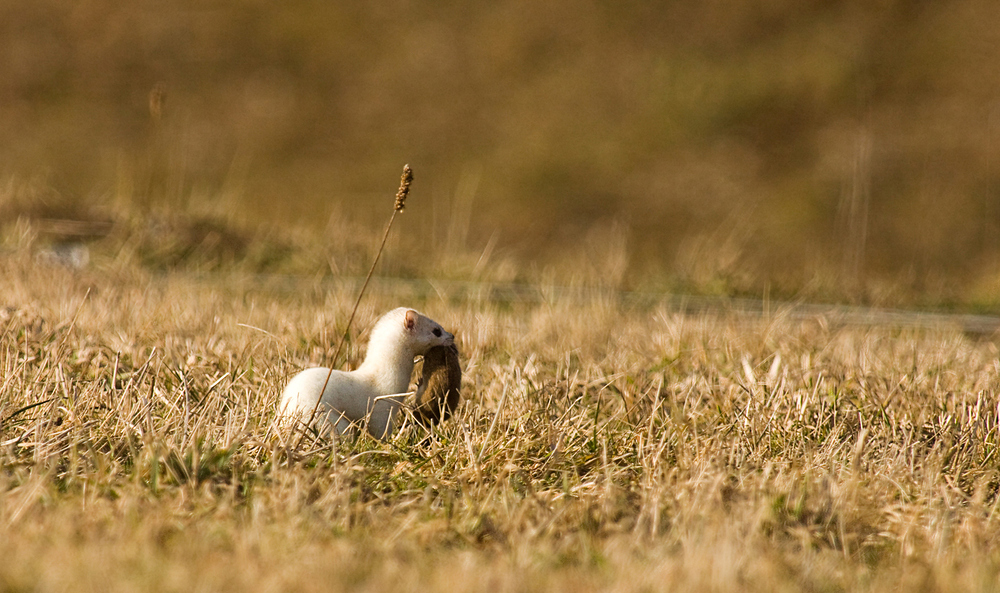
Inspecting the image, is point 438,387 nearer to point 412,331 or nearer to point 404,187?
point 412,331

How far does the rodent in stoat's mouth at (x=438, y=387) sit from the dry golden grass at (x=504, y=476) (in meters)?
0.08

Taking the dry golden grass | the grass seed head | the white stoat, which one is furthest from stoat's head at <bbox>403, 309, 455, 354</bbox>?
the grass seed head

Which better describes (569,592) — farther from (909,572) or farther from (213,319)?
(213,319)

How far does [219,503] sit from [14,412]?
0.92 metres

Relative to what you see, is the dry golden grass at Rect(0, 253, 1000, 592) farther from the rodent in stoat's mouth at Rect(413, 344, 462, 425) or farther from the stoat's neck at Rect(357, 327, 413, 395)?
the stoat's neck at Rect(357, 327, 413, 395)

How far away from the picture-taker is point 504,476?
316 cm

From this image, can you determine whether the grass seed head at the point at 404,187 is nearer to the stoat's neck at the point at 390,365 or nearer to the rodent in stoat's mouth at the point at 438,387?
the stoat's neck at the point at 390,365

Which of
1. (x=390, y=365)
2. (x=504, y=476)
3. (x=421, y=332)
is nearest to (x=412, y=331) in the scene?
(x=421, y=332)

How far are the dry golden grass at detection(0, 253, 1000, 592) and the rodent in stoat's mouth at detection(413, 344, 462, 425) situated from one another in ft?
0.25

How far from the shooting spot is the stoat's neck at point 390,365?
3.54 m

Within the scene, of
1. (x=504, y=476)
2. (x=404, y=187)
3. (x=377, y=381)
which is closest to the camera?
(x=404, y=187)

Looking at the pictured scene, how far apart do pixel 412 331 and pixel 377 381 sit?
0.71 feet

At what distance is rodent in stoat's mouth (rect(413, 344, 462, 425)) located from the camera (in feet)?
11.8

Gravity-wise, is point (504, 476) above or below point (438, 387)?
below
